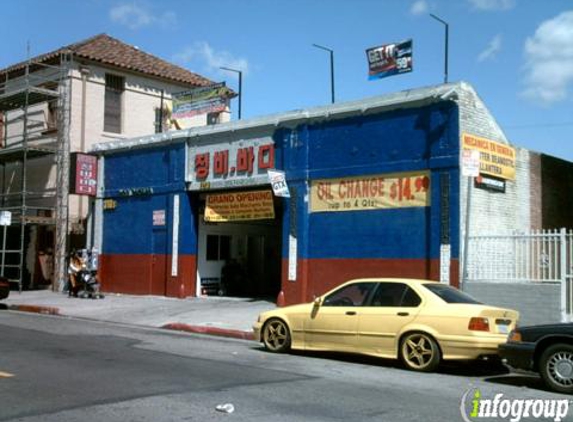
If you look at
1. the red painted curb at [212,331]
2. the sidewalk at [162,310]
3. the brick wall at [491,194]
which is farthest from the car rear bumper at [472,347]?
the brick wall at [491,194]

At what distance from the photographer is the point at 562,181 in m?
20.8

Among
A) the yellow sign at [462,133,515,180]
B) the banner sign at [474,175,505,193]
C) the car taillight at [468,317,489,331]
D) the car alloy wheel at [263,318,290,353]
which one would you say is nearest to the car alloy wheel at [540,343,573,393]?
the car taillight at [468,317,489,331]

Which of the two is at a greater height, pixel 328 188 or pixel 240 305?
pixel 328 188

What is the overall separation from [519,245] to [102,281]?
15.7 m

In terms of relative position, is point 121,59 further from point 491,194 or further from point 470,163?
point 470,163

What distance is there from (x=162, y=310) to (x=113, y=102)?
40.0ft

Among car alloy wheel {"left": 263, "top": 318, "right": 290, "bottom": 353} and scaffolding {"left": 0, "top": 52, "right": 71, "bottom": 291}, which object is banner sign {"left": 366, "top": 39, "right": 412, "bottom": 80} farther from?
scaffolding {"left": 0, "top": 52, "right": 71, "bottom": 291}

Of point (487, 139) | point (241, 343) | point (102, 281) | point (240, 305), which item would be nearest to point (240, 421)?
point (241, 343)

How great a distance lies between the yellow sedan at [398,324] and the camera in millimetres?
10492

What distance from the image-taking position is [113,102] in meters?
29.3

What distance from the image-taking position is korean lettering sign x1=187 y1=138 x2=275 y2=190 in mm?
21094

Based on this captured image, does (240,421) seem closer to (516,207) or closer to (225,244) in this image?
(516,207)

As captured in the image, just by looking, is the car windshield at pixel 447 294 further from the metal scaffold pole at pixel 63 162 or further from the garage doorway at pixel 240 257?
the metal scaffold pole at pixel 63 162

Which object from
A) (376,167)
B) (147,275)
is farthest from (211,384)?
(147,275)
